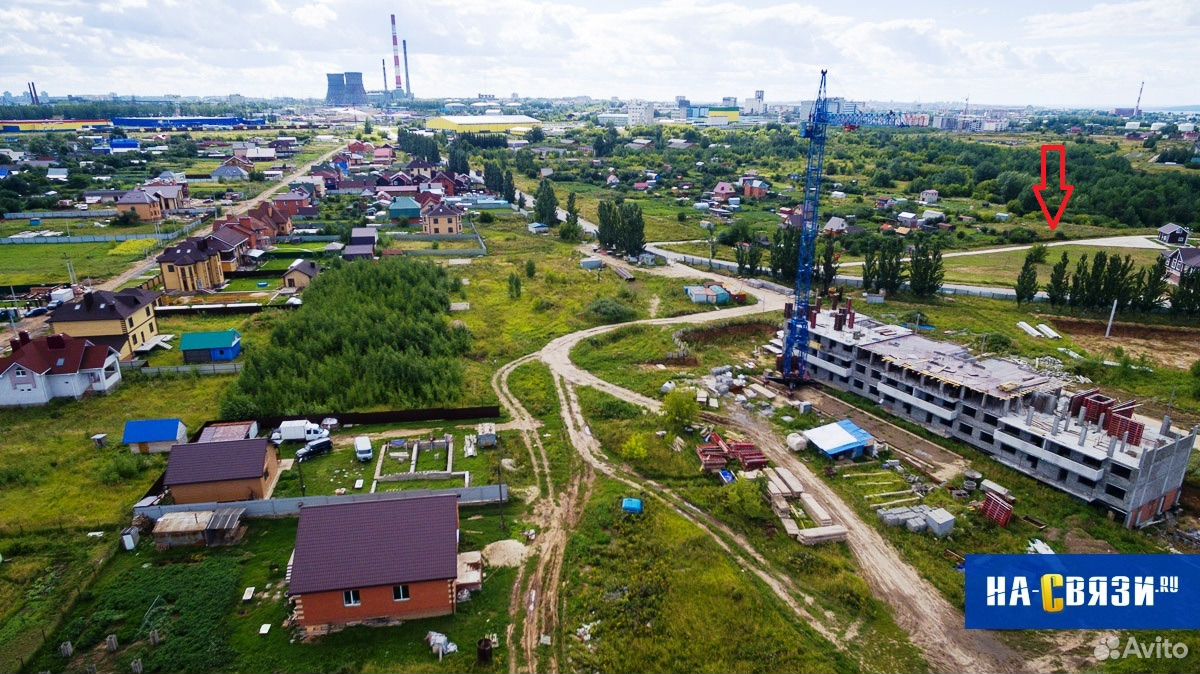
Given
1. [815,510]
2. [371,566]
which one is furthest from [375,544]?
[815,510]

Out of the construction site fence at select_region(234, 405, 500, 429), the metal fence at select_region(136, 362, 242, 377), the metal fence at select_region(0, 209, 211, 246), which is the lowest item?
the construction site fence at select_region(234, 405, 500, 429)

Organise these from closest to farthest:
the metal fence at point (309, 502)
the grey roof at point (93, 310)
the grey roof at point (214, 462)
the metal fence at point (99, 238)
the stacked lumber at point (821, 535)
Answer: the stacked lumber at point (821, 535) < the metal fence at point (309, 502) < the grey roof at point (214, 462) < the grey roof at point (93, 310) < the metal fence at point (99, 238)

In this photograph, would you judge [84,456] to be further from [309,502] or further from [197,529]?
[309,502]

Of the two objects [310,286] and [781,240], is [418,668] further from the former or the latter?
[781,240]

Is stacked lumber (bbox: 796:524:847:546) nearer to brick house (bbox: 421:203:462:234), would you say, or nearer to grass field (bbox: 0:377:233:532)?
grass field (bbox: 0:377:233:532)

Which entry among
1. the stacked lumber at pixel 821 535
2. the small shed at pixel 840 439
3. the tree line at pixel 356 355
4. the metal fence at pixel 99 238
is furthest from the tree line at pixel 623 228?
the metal fence at pixel 99 238

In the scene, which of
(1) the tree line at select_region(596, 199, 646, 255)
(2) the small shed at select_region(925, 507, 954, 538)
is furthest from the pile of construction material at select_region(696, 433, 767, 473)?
(1) the tree line at select_region(596, 199, 646, 255)

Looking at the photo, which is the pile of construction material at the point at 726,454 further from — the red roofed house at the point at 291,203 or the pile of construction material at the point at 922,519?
the red roofed house at the point at 291,203
